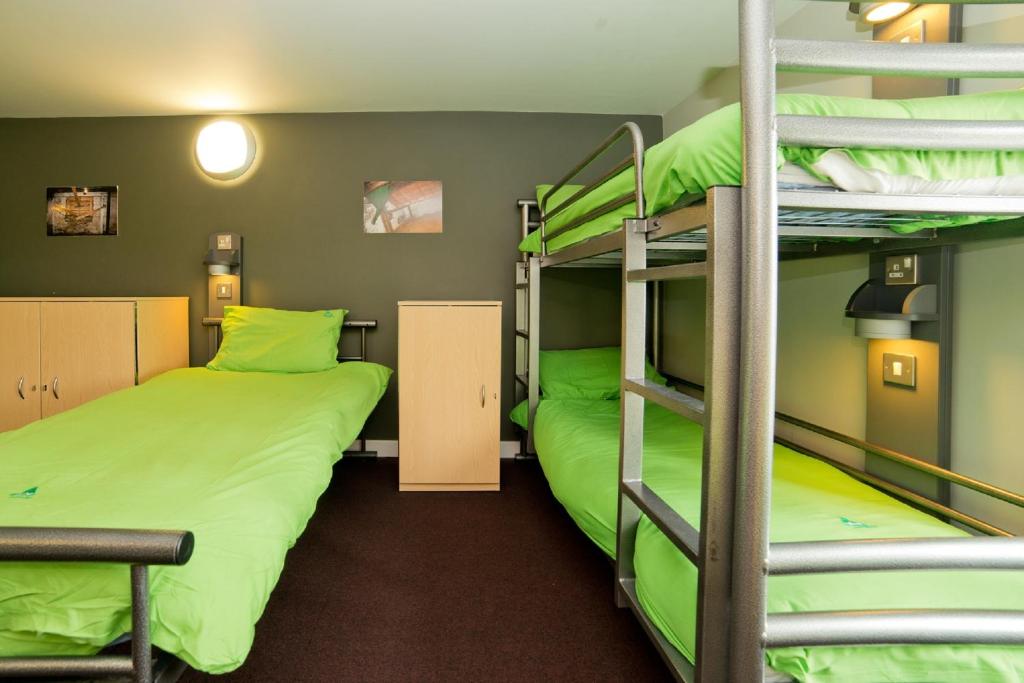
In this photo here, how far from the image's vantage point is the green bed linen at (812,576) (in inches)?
35.0

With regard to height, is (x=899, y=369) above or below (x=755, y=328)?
below

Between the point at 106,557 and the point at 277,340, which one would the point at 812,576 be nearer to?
the point at 106,557

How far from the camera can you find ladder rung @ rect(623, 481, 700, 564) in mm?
1058

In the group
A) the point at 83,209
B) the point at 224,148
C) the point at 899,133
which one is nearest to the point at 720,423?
the point at 899,133

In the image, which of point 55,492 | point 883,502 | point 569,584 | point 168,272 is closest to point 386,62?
point 168,272

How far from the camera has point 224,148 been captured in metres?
3.41

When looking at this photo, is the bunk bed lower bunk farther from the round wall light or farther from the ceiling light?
the round wall light

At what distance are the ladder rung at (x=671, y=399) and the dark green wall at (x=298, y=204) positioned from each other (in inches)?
86.1

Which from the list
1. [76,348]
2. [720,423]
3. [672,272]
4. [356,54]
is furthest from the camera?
[76,348]

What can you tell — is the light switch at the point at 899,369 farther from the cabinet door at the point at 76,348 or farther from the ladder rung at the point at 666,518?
the cabinet door at the point at 76,348

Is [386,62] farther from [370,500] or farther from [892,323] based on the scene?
[892,323]

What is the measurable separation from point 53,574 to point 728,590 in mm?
1146

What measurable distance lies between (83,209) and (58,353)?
0.99m

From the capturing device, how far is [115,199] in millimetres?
3510
